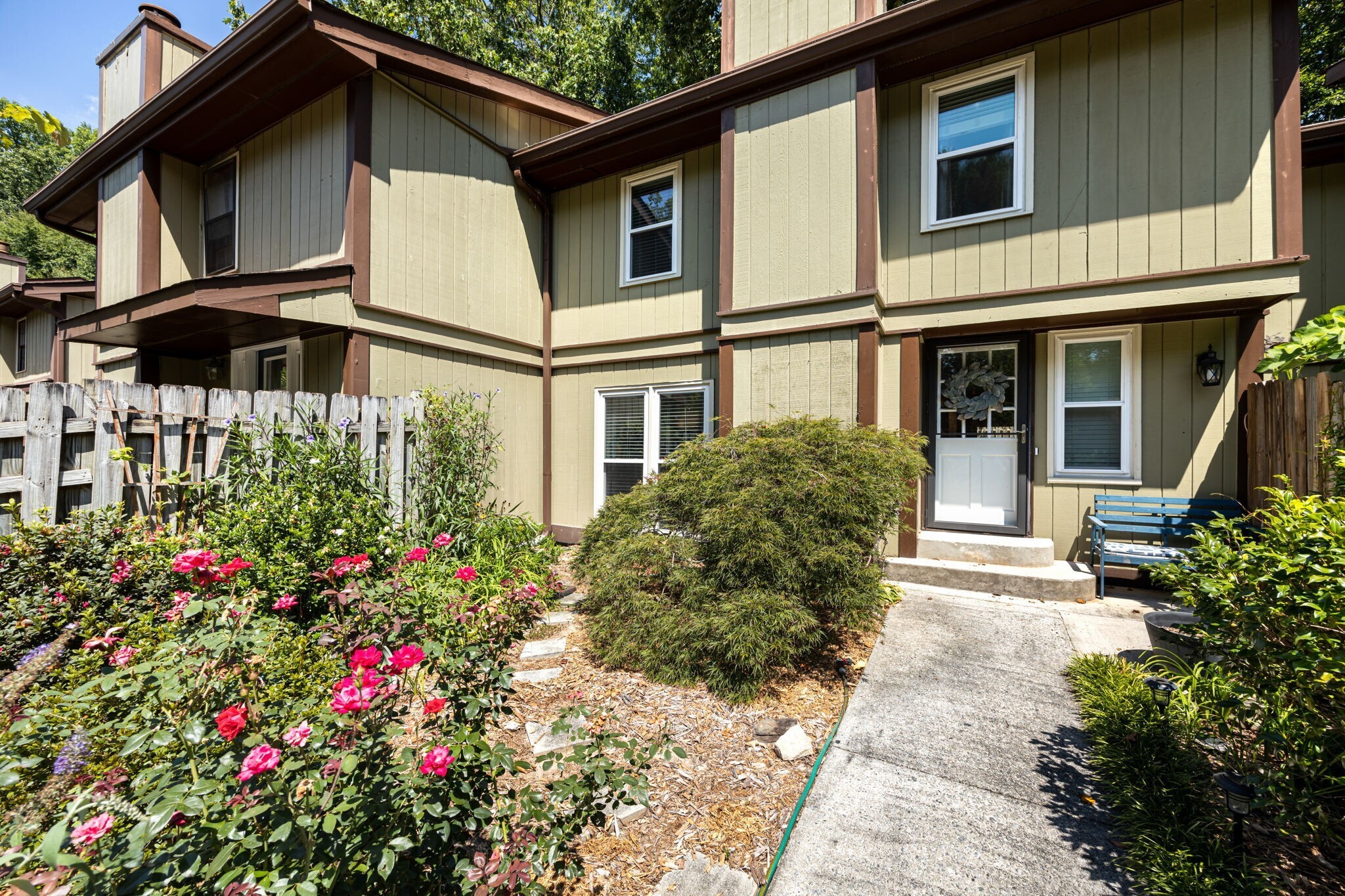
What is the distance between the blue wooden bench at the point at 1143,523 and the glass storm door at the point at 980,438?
65cm

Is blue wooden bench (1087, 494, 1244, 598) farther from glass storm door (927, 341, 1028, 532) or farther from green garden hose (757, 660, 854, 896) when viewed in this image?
green garden hose (757, 660, 854, 896)

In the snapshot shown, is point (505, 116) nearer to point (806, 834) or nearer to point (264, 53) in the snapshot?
point (264, 53)

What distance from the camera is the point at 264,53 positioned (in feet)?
18.1

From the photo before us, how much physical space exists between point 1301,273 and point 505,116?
9412mm

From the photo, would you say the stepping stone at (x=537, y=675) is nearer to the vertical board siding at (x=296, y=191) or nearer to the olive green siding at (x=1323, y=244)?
the vertical board siding at (x=296, y=191)

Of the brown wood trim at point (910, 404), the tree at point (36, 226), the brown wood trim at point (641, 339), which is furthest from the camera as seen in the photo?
the tree at point (36, 226)

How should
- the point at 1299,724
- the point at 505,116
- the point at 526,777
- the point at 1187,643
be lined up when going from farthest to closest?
the point at 505,116 → the point at 526,777 → the point at 1187,643 → the point at 1299,724

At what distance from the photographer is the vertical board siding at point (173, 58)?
7492 millimetres

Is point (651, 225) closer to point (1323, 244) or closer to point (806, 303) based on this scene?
point (806, 303)

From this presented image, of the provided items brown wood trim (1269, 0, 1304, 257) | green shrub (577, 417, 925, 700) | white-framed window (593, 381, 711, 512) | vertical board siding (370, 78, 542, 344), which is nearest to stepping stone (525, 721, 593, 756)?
green shrub (577, 417, 925, 700)

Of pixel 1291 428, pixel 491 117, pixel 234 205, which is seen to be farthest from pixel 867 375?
pixel 234 205

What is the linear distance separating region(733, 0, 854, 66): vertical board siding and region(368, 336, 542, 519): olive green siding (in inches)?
186

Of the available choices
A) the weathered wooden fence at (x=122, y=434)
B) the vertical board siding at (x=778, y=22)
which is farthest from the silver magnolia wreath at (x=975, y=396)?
the weathered wooden fence at (x=122, y=434)


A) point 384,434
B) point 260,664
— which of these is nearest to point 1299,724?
point 260,664
